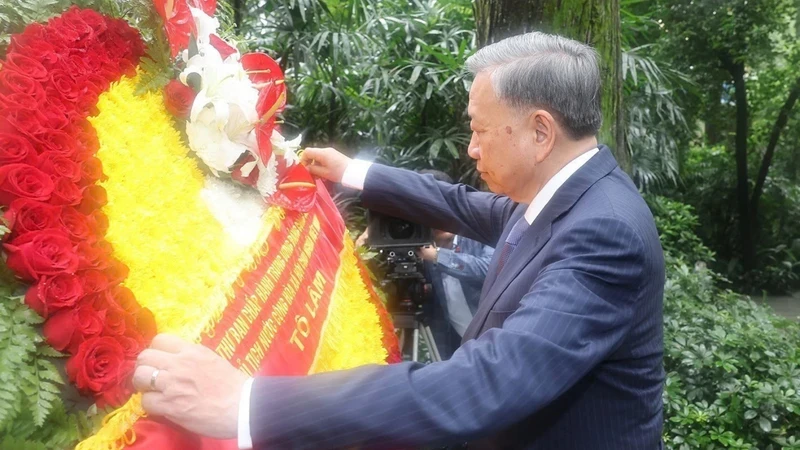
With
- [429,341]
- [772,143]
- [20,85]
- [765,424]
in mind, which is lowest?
[772,143]

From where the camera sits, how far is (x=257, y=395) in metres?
1.17

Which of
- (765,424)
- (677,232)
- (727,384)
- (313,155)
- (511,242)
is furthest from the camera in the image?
(677,232)

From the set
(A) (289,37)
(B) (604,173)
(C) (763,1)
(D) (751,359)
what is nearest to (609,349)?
(B) (604,173)

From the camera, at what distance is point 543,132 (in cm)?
157

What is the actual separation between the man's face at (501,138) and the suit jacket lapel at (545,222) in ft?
0.39

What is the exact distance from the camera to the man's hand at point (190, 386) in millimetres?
1077

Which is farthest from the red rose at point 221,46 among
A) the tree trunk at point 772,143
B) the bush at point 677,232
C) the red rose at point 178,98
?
the tree trunk at point 772,143

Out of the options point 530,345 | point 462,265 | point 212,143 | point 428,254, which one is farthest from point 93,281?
point 462,265

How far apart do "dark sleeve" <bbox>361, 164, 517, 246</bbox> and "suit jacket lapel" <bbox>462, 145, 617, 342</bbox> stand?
72 cm

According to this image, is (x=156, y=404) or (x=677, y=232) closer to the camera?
(x=156, y=404)

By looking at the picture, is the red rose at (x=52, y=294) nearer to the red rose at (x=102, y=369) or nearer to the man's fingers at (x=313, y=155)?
the red rose at (x=102, y=369)

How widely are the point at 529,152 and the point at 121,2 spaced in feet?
3.10

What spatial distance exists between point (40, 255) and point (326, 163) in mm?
1293

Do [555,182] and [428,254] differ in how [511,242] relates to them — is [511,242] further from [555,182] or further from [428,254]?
[428,254]
